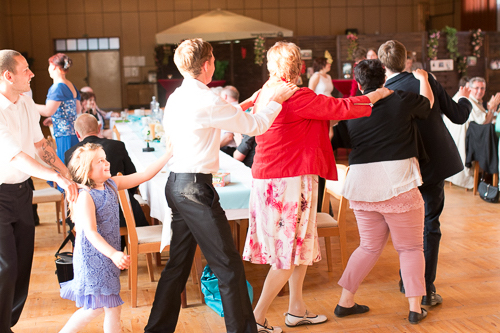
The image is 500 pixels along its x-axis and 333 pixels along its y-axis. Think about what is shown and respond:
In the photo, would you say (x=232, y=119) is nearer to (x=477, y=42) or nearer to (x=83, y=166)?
(x=83, y=166)

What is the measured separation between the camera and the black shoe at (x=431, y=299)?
3.38 metres

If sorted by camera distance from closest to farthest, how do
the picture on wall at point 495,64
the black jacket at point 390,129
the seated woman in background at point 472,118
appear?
the black jacket at point 390,129, the seated woman in background at point 472,118, the picture on wall at point 495,64

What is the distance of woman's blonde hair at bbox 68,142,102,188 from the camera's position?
8.41ft

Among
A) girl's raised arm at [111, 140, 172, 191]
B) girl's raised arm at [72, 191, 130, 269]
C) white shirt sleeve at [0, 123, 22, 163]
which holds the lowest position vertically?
girl's raised arm at [72, 191, 130, 269]

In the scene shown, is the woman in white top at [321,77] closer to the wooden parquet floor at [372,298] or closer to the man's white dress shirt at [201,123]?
the wooden parquet floor at [372,298]

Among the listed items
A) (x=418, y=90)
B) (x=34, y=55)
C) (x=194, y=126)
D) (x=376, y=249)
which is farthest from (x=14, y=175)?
(x=34, y=55)

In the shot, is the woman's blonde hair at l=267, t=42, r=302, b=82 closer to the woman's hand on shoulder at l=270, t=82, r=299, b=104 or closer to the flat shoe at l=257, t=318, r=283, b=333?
the woman's hand on shoulder at l=270, t=82, r=299, b=104

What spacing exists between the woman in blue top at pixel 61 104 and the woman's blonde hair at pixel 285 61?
10.7 feet

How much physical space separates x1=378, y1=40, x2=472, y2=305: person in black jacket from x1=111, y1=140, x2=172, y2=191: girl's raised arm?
1.33 meters

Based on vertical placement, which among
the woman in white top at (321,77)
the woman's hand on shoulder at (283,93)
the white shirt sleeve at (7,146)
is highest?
the woman in white top at (321,77)

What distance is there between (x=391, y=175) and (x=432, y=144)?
0.41 meters

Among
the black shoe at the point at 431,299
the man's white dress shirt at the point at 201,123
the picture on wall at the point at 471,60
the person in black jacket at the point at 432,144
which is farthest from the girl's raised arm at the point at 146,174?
the picture on wall at the point at 471,60

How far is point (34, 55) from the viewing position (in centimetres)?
1521

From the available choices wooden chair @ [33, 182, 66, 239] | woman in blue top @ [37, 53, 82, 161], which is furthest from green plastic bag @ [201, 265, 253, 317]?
woman in blue top @ [37, 53, 82, 161]
